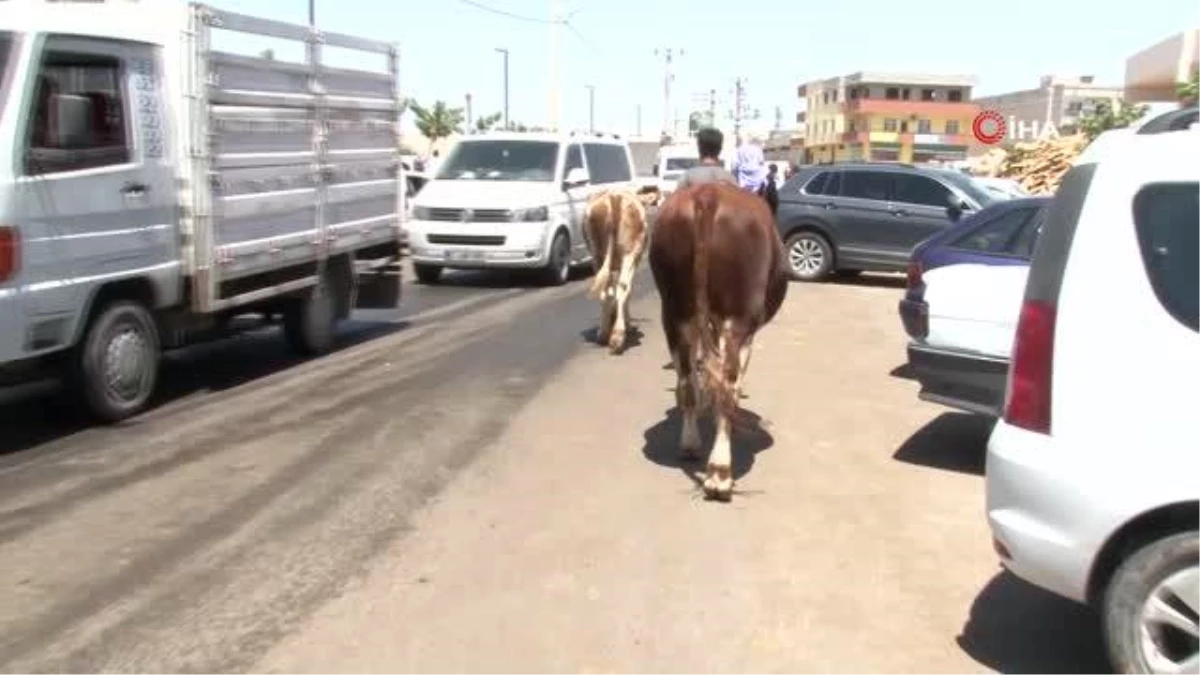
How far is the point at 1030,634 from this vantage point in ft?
15.5

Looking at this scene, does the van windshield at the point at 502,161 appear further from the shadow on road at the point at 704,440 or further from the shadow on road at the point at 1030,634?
the shadow on road at the point at 1030,634

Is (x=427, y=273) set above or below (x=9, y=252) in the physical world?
below

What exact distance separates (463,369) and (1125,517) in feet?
23.2

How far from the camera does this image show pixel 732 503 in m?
6.49

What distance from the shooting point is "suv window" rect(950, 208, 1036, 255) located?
28.9ft

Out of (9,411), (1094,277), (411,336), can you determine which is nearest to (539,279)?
(411,336)

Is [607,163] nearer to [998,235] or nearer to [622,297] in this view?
[622,297]

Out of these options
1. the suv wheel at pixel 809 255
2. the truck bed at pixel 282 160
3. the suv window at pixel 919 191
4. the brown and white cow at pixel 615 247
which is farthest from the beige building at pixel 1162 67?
the truck bed at pixel 282 160

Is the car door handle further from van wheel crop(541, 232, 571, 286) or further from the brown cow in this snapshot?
van wheel crop(541, 232, 571, 286)

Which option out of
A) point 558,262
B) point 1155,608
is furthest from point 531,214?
point 1155,608

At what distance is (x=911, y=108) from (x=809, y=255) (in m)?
96.5

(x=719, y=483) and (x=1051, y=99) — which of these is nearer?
(x=719, y=483)

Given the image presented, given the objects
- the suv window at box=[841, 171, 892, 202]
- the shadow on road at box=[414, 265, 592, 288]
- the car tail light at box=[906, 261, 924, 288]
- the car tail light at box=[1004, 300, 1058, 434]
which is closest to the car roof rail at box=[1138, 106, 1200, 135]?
the car tail light at box=[1004, 300, 1058, 434]

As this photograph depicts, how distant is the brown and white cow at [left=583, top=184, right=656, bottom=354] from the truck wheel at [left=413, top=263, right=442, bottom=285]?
20.8 ft
